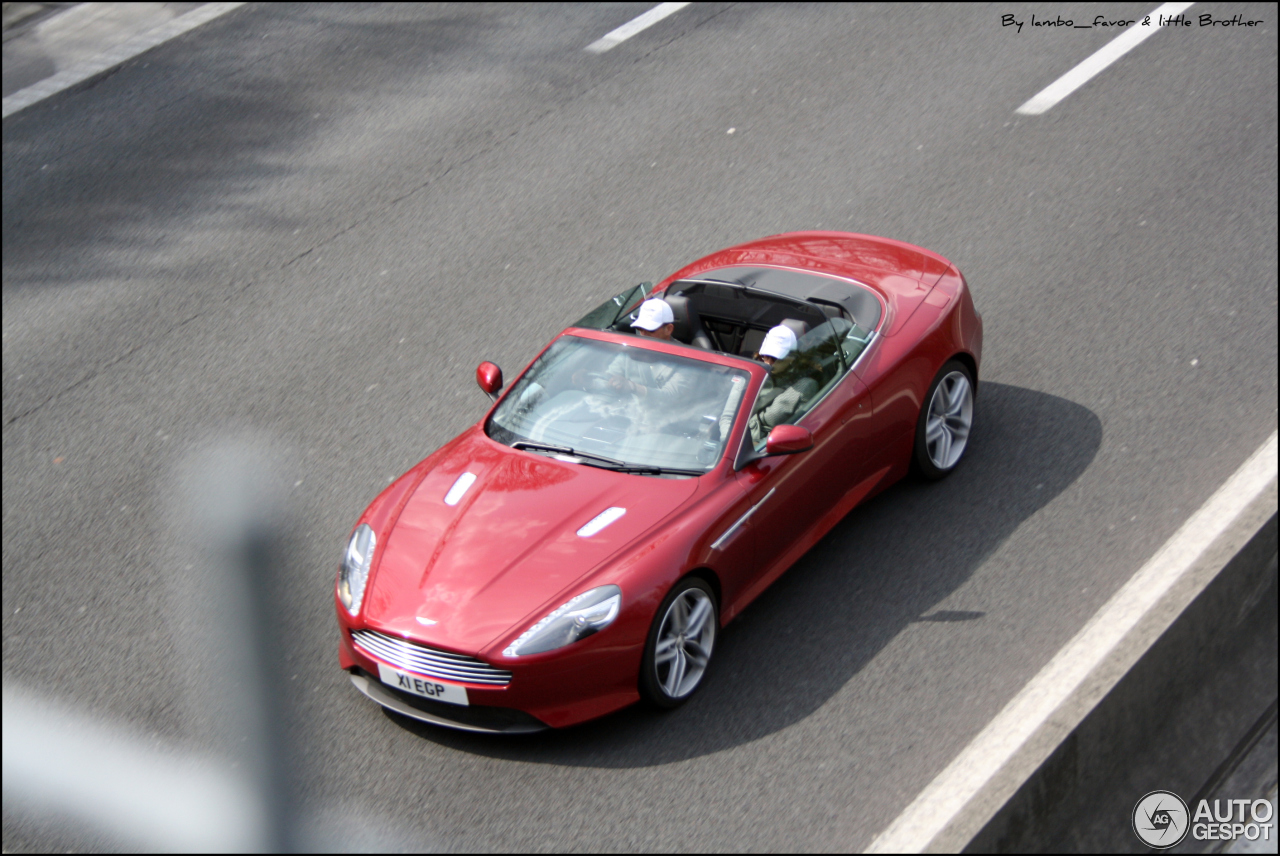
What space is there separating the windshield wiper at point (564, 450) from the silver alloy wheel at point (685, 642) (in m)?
0.78

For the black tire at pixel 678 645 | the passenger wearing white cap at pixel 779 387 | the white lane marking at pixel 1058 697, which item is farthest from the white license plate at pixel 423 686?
the passenger wearing white cap at pixel 779 387

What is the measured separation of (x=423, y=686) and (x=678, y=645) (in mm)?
1147

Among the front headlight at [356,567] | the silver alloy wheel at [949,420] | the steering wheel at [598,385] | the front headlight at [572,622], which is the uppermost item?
the steering wheel at [598,385]

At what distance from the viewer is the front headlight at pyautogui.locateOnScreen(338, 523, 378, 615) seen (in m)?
5.55

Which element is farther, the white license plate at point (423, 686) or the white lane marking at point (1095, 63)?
the white lane marking at point (1095, 63)

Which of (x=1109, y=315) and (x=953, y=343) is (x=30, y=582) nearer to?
(x=953, y=343)

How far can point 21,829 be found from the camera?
16.7 ft

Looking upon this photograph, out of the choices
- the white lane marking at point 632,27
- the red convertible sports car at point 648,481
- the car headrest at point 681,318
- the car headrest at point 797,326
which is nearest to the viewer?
the red convertible sports car at point 648,481

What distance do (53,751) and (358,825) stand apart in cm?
159

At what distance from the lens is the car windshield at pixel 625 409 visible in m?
6.02

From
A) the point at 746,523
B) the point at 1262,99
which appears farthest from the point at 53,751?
the point at 1262,99

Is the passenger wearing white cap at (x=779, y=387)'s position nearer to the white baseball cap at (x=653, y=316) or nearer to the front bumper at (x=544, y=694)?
the white baseball cap at (x=653, y=316)

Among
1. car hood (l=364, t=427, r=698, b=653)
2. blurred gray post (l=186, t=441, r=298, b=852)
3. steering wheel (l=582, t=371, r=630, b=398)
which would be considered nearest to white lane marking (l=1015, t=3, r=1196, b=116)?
steering wheel (l=582, t=371, r=630, b=398)

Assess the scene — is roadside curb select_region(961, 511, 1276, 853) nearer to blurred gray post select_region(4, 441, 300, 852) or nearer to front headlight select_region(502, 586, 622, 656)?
front headlight select_region(502, 586, 622, 656)
